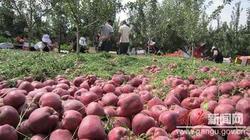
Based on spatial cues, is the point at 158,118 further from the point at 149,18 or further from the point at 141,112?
the point at 149,18

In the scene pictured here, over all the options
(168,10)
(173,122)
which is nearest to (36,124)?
(173,122)

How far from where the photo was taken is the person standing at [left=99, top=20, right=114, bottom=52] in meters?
13.6

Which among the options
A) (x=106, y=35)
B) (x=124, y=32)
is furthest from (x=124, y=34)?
(x=106, y=35)

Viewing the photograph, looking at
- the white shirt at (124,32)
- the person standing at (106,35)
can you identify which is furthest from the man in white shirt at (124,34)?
the person standing at (106,35)

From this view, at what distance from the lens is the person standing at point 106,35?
44.5 feet

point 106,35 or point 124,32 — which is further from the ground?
point 124,32

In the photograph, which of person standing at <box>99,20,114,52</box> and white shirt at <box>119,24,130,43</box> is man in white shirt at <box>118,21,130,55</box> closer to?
white shirt at <box>119,24,130,43</box>

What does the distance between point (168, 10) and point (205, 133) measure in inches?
1479

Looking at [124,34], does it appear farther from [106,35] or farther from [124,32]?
[106,35]

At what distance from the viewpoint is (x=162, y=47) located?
43.8 metres

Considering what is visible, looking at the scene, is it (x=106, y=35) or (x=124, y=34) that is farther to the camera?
(x=124, y=34)

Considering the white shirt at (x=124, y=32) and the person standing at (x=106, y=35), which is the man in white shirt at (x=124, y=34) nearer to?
the white shirt at (x=124, y=32)

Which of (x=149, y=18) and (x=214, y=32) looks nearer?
(x=149, y=18)

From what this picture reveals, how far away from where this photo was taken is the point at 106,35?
13.6 m
